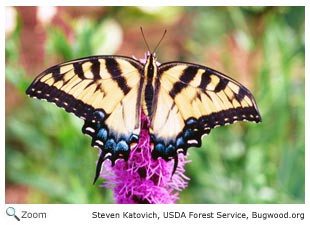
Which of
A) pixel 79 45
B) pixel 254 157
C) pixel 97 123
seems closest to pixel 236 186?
pixel 254 157

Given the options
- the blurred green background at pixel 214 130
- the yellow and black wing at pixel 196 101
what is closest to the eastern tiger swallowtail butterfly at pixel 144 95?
the yellow and black wing at pixel 196 101

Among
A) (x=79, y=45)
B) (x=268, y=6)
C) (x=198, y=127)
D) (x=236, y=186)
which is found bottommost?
(x=236, y=186)

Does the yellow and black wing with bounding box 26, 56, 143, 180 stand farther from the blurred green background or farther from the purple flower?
the blurred green background

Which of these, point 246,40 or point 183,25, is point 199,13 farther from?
point 246,40

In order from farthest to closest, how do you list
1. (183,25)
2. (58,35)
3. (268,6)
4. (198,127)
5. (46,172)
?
1. (183,25)
2. (46,172)
3. (268,6)
4. (58,35)
5. (198,127)
